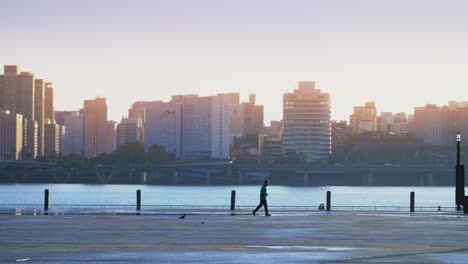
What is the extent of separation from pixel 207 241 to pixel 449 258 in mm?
6872

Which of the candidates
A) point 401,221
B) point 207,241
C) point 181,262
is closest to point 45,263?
point 181,262

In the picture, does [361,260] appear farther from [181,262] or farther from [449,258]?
[181,262]

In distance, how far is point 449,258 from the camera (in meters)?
23.9

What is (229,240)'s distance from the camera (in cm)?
2905

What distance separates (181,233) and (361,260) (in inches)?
375

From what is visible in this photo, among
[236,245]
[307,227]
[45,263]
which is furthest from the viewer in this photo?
[307,227]

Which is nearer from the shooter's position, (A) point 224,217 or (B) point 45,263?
(B) point 45,263

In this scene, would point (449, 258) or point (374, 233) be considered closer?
point (449, 258)

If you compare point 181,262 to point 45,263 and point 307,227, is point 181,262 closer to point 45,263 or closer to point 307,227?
point 45,263

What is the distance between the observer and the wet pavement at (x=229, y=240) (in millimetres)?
23672

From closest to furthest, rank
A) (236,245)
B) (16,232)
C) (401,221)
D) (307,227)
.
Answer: (236,245) < (16,232) < (307,227) < (401,221)

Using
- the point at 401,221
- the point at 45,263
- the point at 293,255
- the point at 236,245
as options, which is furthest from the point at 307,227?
the point at 45,263

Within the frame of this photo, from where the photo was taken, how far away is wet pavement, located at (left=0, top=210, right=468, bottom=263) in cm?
2367

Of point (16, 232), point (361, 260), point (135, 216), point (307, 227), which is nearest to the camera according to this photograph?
point (361, 260)
